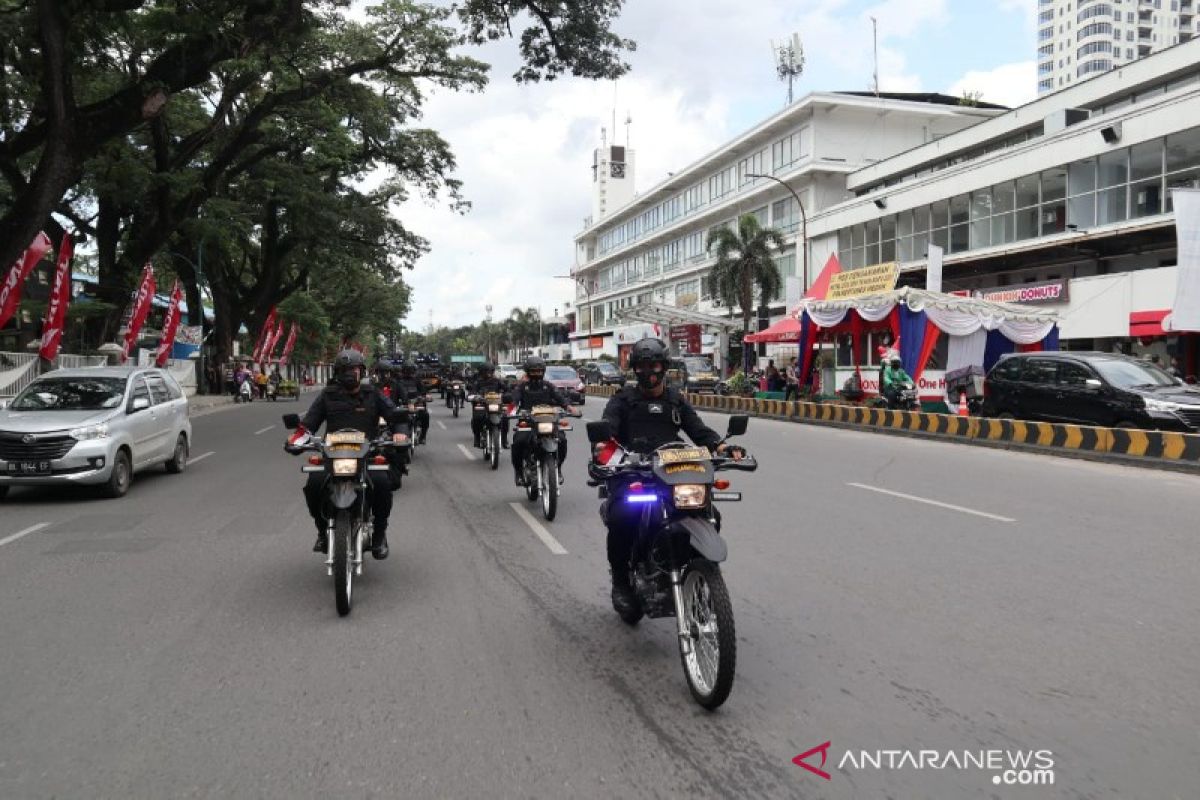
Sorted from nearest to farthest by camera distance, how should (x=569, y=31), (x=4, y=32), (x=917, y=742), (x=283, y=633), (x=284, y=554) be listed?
(x=917, y=742)
(x=283, y=633)
(x=284, y=554)
(x=4, y=32)
(x=569, y=31)

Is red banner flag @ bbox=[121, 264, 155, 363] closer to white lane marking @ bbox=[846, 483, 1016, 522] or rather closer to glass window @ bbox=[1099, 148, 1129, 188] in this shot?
white lane marking @ bbox=[846, 483, 1016, 522]

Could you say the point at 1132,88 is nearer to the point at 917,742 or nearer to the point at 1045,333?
the point at 1045,333

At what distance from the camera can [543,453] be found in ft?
30.2

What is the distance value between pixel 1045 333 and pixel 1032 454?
7.65 m

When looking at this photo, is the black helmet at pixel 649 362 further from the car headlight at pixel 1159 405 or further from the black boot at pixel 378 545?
the car headlight at pixel 1159 405

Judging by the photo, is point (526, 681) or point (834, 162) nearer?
point (526, 681)

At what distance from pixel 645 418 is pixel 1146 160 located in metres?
28.8

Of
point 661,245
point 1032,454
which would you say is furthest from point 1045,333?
point 661,245

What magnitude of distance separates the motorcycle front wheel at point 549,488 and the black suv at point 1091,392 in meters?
10.6

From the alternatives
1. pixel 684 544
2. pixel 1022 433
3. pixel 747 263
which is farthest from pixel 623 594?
pixel 747 263

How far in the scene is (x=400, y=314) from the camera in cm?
7612

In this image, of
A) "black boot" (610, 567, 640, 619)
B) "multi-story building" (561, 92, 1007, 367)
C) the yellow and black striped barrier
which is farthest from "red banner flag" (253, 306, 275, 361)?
"black boot" (610, 567, 640, 619)

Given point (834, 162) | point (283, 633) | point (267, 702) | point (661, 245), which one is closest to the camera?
point (267, 702)

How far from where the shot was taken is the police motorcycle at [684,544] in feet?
12.5
